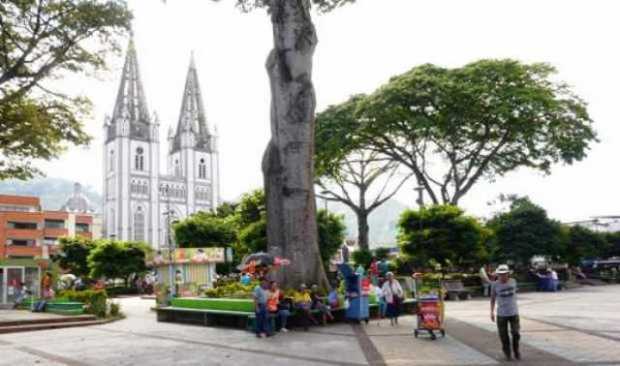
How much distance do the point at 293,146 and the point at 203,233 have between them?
3363 cm

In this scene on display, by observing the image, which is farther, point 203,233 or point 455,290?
point 203,233

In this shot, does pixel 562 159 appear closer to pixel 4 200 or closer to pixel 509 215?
pixel 509 215

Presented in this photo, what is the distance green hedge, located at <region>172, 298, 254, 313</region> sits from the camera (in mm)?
15678

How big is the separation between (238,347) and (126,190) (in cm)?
12562

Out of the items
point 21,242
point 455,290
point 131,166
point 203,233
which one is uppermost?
point 131,166

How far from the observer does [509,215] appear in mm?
37625

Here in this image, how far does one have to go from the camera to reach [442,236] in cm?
3019

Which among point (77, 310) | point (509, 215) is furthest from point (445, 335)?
point (509, 215)

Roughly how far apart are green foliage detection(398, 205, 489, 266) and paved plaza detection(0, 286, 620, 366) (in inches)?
536

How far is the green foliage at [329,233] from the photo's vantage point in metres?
36.0

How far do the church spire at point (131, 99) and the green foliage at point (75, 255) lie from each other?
260ft

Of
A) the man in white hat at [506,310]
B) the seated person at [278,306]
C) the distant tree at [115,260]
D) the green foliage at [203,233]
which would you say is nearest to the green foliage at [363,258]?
the green foliage at [203,233]

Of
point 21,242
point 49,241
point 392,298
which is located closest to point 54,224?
point 49,241

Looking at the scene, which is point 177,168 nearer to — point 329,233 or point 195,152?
point 195,152
